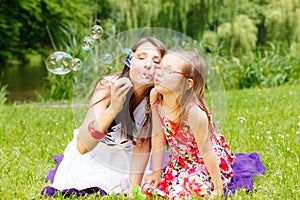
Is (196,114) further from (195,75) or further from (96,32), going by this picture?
(96,32)

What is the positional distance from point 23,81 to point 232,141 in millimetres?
13173

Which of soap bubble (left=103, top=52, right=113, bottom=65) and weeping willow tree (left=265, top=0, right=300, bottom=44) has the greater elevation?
soap bubble (left=103, top=52, right=113, bottom=65)

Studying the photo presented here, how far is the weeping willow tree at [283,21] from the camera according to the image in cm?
1209

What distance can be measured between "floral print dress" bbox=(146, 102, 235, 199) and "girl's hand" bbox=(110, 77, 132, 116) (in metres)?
0.19

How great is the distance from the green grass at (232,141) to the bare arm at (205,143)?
13 cm

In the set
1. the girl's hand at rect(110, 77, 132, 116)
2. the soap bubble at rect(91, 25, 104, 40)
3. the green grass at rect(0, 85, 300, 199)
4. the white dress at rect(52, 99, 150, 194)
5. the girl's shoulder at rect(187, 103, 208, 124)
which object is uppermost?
the soap bubble at rect(91, 25, 104, 40)

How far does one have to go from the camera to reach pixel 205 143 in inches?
86.3

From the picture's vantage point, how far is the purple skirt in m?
2.44

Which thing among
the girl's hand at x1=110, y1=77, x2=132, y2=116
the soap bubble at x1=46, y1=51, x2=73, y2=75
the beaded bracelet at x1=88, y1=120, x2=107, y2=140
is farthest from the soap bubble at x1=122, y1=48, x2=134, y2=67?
the soap bubble at x1=46, y1=51, x2=73, y2=75

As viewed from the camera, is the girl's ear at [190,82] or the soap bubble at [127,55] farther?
the soap bubble at [127,55]

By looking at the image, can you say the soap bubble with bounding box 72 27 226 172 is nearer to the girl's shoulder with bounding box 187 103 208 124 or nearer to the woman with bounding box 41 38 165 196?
the woman with bounding box 41 38 165 196

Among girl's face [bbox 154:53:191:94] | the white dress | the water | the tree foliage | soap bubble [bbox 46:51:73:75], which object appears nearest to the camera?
girl's face [bbox 154:53:191:94]

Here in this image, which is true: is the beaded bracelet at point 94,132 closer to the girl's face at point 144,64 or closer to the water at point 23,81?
the girl's face at point 144,64

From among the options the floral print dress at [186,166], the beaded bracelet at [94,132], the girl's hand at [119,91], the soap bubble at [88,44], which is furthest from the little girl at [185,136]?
the soap bubble at [88,44]
